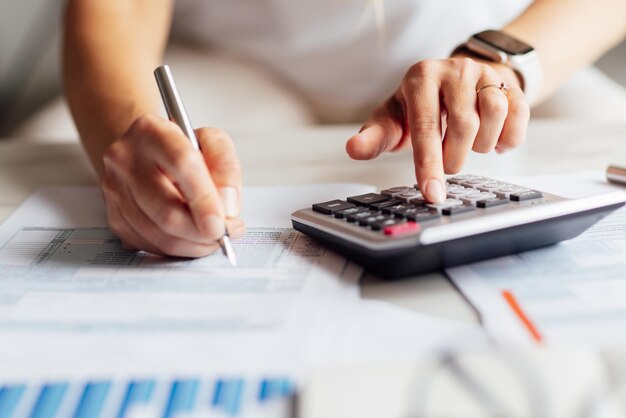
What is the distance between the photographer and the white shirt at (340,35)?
0.81 m

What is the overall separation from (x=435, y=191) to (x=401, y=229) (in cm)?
5

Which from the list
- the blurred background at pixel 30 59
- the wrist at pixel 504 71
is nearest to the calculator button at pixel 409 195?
the wrist at pixel 504 71

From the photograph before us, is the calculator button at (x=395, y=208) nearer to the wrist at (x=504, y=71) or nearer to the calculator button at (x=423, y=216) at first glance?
the calculator button at (x=423, y=216)

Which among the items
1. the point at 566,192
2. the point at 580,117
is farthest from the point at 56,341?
the point at 580,117

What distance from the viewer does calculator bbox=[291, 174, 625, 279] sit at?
1.09 feet

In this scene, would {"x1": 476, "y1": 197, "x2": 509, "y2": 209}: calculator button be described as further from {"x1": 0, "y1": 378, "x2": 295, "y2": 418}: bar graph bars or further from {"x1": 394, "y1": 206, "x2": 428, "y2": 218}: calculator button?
{"x1": 0, "y1": 378, "x2": 295, "y2": 418}: bar graph bars

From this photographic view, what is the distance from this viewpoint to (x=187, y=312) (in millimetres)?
315

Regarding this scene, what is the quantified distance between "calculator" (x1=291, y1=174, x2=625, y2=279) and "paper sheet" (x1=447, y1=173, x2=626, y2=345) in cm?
1

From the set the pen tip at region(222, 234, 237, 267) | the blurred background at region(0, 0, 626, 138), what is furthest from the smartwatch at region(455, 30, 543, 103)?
the blurred background at region(0, 0, 626, 138)

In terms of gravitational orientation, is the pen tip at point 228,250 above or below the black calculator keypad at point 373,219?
below

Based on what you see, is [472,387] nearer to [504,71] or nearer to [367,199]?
[367,199]

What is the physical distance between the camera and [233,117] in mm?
801

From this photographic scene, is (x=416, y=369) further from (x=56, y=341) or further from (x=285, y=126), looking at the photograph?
(x=285, y=126)

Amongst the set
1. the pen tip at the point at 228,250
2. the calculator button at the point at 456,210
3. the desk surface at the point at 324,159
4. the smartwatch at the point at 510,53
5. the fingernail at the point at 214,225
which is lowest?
the desk surface at the point at 324,159
